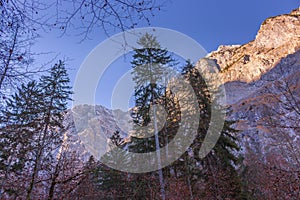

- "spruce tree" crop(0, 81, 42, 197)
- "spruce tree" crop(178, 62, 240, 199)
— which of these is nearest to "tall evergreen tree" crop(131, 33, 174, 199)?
"spruce tree" crop(178, 62, 240, 199)

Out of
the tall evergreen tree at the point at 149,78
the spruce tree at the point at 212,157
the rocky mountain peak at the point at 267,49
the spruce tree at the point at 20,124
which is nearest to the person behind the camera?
the spruce tree at the point at 20,124

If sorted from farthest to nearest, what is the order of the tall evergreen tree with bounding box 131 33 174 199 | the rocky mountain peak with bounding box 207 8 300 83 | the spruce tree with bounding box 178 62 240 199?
the rocky mountain peak with bounding box 207 8 300 83, the tall evergreen tree with bounding box 131 33 174 199, the spruce tree with bounding box 178 62 240 199

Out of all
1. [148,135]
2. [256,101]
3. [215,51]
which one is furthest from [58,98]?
[215,51]

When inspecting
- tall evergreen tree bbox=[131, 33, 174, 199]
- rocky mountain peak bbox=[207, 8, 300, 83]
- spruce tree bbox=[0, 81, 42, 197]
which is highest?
rocky mountain peak bbox=[207, 8, 300, 83]

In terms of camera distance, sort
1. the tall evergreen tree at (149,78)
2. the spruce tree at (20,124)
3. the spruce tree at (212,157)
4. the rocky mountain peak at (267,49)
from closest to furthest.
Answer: the spruce tree at (20,124), the spruce tree at (212,157), the tall evergreen tree at (149,78), the rocky mountain peak at (267,49)

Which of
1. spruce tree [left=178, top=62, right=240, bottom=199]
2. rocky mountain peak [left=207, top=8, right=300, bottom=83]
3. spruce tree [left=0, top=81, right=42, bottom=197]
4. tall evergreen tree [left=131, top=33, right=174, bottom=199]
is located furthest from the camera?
rocky mountain peak [left=207, top=8, right=300, bottom=83]

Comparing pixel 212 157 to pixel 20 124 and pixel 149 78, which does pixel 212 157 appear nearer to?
pixel 149 78

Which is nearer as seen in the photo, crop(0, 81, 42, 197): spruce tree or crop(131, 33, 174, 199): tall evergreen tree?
crop(0, 81, 42, 197): spruce tree

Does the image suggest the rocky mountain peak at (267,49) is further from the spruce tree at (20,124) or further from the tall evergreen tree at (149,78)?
the spruce tree at (20,124)

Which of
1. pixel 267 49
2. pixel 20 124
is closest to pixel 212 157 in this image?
pixel 20 124

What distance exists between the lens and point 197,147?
13211 mm

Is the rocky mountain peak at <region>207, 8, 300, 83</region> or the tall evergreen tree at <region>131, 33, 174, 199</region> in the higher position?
the rocky mountain peak at <region>207, 8, 300, 83</region>

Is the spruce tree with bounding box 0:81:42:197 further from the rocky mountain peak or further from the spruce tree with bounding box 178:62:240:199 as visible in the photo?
the rocky mountain peak

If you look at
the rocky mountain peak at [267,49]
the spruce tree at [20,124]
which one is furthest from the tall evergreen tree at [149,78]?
the rocky mountain peak at [267,49]
